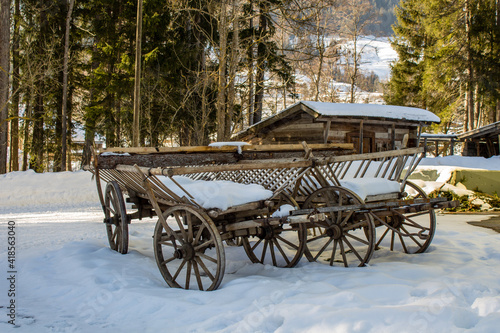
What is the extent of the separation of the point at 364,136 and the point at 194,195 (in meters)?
13.7

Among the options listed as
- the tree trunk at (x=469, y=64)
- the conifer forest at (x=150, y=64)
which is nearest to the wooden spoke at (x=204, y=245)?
the conifer forest at (x=150, y=64)

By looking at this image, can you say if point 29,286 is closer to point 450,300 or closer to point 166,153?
point 166,153

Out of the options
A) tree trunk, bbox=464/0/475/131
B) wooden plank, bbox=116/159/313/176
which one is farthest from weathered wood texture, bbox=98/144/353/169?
tree trunk, bbox=464/0/475/131

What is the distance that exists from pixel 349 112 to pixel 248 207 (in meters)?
11.2

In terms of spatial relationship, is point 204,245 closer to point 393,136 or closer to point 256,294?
point 256,294

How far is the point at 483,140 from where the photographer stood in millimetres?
24812

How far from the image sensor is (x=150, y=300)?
3596 mm

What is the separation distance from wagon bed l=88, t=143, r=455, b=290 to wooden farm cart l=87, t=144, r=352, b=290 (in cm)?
1

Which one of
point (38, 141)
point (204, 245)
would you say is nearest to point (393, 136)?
point (204, 245)

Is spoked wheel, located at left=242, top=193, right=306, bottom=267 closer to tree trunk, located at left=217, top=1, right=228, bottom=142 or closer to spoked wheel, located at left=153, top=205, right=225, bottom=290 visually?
spoked wheel, located at left=153, top=205, right=225, bottom=290

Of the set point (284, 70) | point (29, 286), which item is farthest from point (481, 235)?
point (284, 70)

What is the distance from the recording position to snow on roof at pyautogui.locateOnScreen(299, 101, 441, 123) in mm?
14031

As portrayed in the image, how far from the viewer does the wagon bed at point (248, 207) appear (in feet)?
13.3

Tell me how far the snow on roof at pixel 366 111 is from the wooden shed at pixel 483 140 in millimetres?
8811
